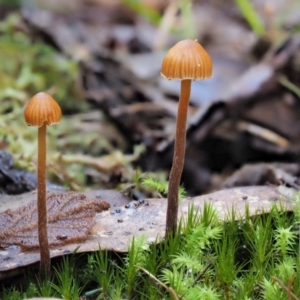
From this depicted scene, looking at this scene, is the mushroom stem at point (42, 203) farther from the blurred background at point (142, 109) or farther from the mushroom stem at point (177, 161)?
the blurred background at point (142, 109)

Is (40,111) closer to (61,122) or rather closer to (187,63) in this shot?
(187,63)

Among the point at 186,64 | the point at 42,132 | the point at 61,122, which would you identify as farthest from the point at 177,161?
the point at 61,122

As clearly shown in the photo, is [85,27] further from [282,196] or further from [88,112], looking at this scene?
[282,196]

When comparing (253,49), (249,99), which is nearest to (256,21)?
(253,49)

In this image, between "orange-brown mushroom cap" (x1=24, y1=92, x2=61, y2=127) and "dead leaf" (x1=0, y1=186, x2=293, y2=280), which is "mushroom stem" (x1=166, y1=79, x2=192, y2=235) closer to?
"dead leaf" (x1=0, y1=186, x2=293, y2=280)

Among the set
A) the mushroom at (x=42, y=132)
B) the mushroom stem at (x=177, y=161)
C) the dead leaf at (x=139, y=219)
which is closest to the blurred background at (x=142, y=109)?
the dead leaf at (x=139, y=219)

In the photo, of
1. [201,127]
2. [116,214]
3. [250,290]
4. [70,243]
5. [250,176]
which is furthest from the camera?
[201,127]

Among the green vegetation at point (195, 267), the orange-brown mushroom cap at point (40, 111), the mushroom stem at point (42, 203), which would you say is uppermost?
the orange-brown mushroom cap at point (40, 111)

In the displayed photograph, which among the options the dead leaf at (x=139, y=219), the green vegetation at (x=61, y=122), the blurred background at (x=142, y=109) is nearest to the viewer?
the dead leaf at (x=139, y=219)
